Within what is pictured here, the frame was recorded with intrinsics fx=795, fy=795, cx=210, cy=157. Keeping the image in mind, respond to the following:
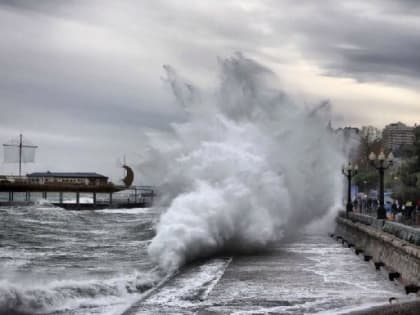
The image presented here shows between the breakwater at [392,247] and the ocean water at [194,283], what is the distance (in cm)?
43

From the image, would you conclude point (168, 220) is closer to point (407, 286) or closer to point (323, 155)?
point (407, 286)

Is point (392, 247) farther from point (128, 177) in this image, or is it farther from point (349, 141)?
point (128, 177)

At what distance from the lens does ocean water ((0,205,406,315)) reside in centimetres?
1722

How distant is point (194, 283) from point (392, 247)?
21.1 ft

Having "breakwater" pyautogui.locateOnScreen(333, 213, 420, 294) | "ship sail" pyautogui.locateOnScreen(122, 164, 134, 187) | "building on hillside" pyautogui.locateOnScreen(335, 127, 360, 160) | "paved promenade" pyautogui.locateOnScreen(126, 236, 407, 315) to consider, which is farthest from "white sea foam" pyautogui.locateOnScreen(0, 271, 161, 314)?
"ship sail" pyautogui.locateOnScreen(122, 164, 134, 187)

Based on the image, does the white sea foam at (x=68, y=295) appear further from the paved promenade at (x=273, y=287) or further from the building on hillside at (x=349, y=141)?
the building on hillside at (x=349, y=141)

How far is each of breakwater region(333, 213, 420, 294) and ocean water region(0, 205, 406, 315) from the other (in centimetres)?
43

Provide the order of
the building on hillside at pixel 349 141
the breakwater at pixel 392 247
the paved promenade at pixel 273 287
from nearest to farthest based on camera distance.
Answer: the paved promenade at pixel 273 287 < the breakwater at pixel 392 247 < the building on hillside at pixel 349 141

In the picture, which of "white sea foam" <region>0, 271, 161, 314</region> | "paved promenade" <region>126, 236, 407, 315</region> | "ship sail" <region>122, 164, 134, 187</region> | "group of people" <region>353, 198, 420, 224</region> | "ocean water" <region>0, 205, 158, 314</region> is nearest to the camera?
"paved promenade" <region>126, 236, 407, 315</region>

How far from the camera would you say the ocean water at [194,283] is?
678 inches

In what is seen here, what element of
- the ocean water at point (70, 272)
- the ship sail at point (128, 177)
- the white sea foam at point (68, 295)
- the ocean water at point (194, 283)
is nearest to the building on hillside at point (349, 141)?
the ocean water at point (70, 272)

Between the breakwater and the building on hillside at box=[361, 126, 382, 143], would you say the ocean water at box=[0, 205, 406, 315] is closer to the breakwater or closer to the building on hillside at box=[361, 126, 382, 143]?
the breakwater

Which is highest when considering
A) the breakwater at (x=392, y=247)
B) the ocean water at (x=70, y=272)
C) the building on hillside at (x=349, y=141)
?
the building on hillside at (x=349, y=141)

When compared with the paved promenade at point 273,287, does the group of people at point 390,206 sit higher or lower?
A: higher
